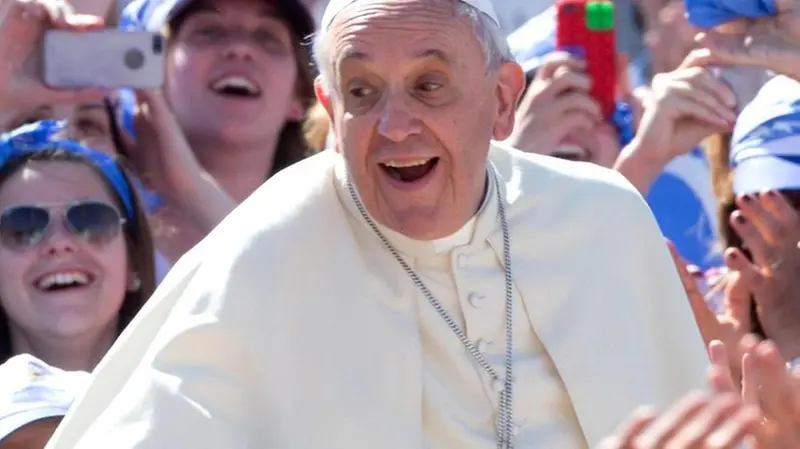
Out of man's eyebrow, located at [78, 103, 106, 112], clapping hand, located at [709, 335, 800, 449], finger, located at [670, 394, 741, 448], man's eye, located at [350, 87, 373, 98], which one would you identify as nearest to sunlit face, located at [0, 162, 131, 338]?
man's eyebrow, located at [78, 103, 106, 112]

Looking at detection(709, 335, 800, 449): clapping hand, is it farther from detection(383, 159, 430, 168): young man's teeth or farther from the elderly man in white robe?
detection(383, 159, 430, 168): young man's teeth

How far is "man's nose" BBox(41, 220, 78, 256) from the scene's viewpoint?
5082 millimetres

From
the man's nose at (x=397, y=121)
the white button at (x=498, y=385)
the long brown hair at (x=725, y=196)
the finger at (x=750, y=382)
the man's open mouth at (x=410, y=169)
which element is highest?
the man's nose at (x=397, y=121)

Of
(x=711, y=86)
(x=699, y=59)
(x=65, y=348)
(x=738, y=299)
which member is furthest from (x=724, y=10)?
(x=65, y=348)

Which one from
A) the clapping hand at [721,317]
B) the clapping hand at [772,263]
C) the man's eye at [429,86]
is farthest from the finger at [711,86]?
the man's eye at [429,86]

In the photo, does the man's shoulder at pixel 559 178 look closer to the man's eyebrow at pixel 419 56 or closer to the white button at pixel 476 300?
the white button at pixel 476 300

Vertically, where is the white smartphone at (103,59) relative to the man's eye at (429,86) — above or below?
below

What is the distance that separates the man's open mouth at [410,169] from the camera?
3914 millimetres

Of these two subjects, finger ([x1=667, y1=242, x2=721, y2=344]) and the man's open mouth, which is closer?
the man's open mouth

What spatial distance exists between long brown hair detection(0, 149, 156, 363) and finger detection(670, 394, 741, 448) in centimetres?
236

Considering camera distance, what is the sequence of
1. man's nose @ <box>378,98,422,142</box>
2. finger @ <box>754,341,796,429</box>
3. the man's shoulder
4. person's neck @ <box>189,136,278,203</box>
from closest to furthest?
1. finger @ <box>754,341,796,429</box>
2. man's nose @ <box>378,98,422,142</box>
3. the man's shoulder
4. person's neck @ <box>189,136,278,203</box>

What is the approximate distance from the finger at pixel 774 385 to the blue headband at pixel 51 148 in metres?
2.37

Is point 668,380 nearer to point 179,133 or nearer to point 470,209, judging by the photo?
point 470,209

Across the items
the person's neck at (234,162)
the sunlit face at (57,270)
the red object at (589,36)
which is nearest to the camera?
the sunlit face at (57,270)
